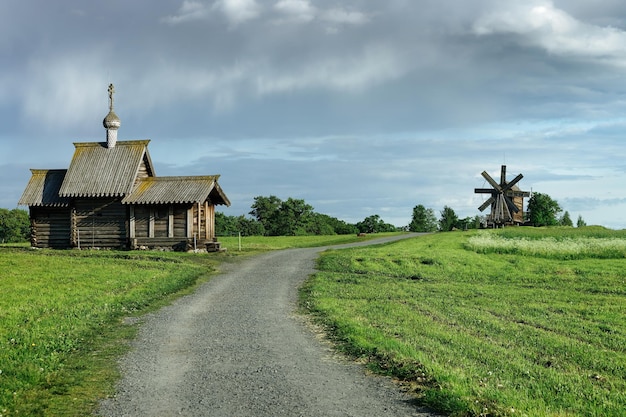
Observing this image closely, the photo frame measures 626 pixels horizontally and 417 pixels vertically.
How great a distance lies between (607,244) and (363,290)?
31.5 metres

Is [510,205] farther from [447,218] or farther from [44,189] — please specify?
[44,189]

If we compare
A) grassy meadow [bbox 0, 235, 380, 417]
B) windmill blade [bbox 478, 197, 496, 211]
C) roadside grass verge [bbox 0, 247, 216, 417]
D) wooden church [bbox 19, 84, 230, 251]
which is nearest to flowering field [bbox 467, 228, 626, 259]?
wooden church [bbox 19, 84, 230, 251]

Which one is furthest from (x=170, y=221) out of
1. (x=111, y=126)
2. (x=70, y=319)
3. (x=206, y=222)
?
(x=70, y=319)

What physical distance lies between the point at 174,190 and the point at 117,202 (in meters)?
4.93

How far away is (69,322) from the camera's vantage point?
56.3 ft

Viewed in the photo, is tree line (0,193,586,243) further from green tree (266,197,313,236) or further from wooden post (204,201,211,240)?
wooden post (204,201,211,240)

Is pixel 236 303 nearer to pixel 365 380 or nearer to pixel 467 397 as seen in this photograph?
pixel 365 380

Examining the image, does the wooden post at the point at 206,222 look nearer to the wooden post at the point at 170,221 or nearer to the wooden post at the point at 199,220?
the wooden post at the point at 199,220

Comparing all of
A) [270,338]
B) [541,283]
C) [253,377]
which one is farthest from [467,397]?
[541,283]

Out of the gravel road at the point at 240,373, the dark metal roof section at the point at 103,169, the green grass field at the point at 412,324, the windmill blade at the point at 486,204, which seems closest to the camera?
A: the gravel road at the point at 240,373

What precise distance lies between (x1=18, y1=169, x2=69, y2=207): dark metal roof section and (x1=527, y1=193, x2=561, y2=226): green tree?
71.8 meters

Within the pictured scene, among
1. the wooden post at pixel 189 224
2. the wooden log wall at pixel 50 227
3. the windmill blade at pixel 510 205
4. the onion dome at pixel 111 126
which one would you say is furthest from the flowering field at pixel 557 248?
the windmill blade at pixel 510 205

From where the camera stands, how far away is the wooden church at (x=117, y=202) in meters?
Answer: 46.8

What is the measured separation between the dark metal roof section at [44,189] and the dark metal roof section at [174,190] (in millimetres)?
6462
